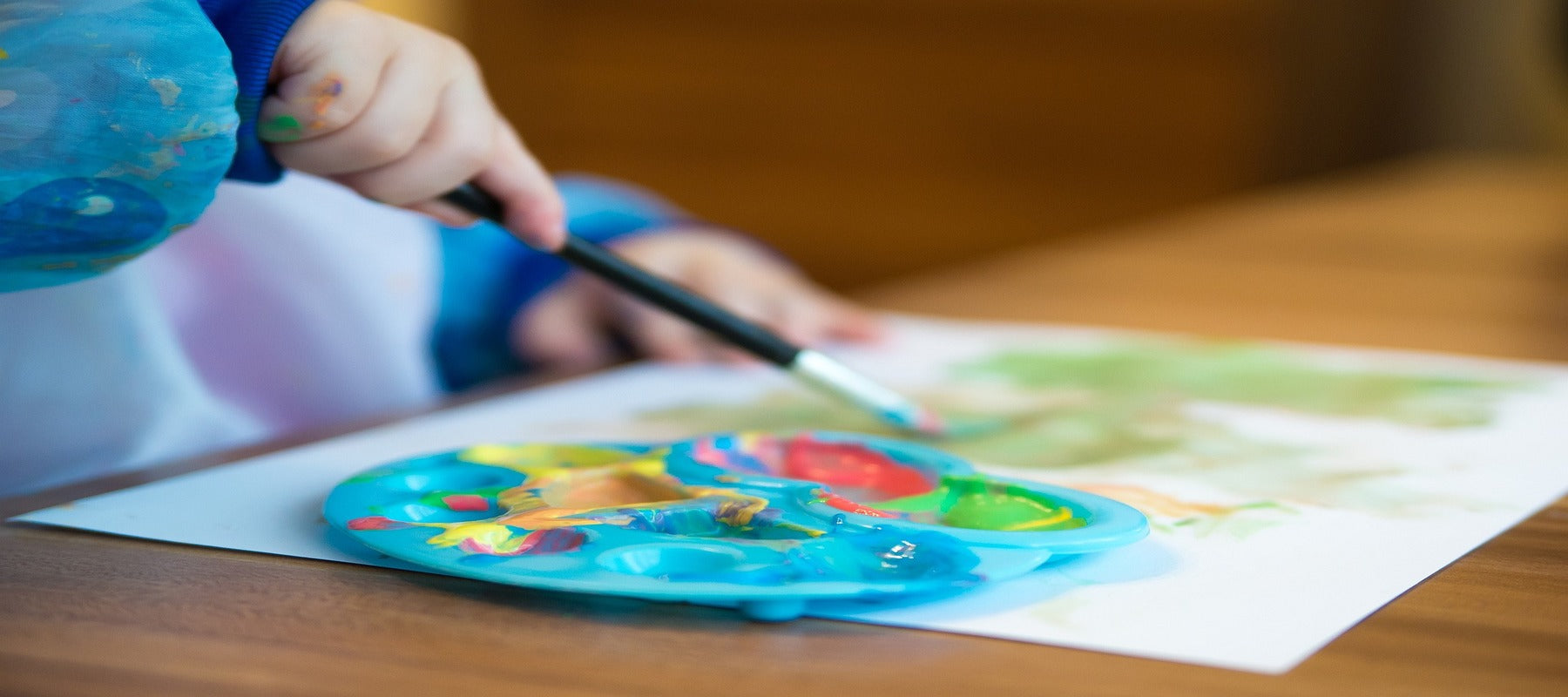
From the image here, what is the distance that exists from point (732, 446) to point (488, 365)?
0.36m

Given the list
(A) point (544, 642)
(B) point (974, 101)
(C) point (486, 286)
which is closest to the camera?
(A) point (544, 642)

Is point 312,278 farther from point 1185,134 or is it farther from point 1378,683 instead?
point 1185,134

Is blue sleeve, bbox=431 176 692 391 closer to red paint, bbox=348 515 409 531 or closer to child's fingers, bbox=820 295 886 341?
child's fingers, bbox=820 295 886 341

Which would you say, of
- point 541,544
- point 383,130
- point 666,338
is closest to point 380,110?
point 383,130

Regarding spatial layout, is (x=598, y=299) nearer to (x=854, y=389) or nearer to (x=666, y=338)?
(x=666, y=338)

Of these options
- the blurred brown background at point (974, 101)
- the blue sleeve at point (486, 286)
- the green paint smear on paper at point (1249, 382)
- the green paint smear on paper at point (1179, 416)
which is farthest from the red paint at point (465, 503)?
the blurred brown background at point (974, 101)

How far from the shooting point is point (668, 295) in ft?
1.38

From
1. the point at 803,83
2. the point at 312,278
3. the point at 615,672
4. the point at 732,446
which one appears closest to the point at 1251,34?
the point at 803,83

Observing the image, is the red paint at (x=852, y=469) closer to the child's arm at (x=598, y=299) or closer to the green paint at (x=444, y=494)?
the green paint at (x=444, y=494)

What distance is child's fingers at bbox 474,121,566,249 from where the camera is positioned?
0.38 m

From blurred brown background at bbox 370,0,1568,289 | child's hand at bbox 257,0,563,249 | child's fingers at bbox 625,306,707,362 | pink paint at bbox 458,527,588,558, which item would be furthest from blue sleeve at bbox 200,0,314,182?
blurred brown background at bbox 370,0,1568,289

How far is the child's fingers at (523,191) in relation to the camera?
0.38m

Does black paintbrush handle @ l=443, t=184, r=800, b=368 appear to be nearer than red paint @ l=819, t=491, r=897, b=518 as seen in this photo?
No

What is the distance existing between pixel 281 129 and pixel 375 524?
9cm
